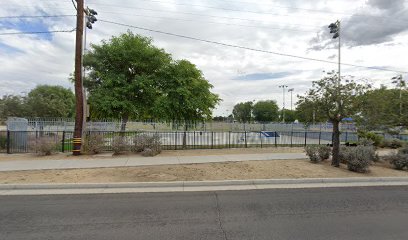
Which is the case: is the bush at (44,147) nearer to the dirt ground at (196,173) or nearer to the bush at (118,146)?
the bush at (118,146)

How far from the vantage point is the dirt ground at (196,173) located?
8422 mm

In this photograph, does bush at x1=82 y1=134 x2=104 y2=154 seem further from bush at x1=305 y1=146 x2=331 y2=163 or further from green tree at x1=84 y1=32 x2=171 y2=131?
bush at x1=305 y1=146 x2=331 y2=163

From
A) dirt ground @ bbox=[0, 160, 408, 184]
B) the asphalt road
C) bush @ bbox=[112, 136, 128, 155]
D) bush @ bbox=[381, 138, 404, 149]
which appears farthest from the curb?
bush @ bbox=[381, 138, 404, 149]

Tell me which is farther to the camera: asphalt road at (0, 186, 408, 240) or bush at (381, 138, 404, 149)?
bush at (381, 138, 404, 149)

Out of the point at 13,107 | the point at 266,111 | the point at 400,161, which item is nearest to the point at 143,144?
the point at 400,161

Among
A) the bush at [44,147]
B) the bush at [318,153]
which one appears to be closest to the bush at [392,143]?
the bush at [318,153]

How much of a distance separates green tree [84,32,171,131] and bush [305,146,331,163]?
11110 mm

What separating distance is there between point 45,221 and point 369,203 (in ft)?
22.8

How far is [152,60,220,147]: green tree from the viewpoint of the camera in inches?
687

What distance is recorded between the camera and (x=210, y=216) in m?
5.43

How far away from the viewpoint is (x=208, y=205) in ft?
20.1

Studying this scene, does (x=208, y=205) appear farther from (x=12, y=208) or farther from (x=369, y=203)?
(x=12, y=208)

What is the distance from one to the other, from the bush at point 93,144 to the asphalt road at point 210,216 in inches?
265

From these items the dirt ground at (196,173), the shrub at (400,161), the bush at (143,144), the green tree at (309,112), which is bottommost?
the dirt ground at (196,173)
